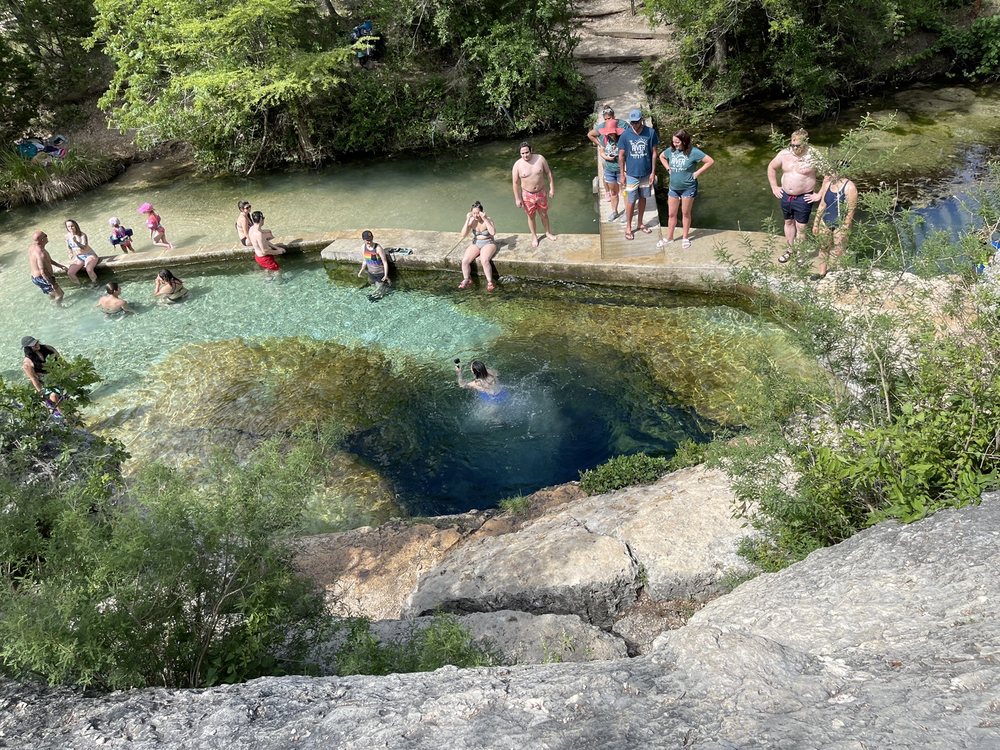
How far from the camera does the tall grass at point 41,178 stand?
51.0ft

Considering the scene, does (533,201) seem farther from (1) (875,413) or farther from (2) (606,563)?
(1) (875,413)

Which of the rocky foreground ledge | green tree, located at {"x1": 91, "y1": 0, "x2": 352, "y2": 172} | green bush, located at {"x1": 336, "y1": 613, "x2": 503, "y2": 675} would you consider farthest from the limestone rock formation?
green tree, located at {"x1": 91, "y1": 0, "x2": 352, "y2": 172}

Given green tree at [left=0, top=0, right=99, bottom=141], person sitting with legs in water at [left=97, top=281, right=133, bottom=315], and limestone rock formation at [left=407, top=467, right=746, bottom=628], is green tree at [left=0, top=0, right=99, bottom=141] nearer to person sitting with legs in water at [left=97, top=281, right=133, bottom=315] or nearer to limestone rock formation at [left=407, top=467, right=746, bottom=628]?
person sitting with legs in water at [left=97, top=281, right=133, bottom=315]

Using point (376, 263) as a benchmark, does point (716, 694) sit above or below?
below

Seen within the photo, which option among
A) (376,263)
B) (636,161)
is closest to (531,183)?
(636,161)

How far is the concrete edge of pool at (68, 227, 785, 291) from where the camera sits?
9625 mm

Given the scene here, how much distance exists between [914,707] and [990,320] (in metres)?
2.81

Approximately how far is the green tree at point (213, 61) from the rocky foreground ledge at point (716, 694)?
12.0 m

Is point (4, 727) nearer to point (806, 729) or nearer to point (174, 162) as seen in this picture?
point (806, 729)

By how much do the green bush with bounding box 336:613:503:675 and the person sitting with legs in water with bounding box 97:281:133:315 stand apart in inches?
357

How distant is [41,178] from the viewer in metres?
15.7

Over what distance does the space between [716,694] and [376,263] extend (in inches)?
357

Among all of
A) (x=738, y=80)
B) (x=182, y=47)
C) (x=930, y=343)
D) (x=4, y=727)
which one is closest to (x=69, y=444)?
(x=4, y=727)

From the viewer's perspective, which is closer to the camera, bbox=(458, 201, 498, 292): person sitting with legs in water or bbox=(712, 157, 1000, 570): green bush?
bbox=(712, 157, 1000, 570): green bush
